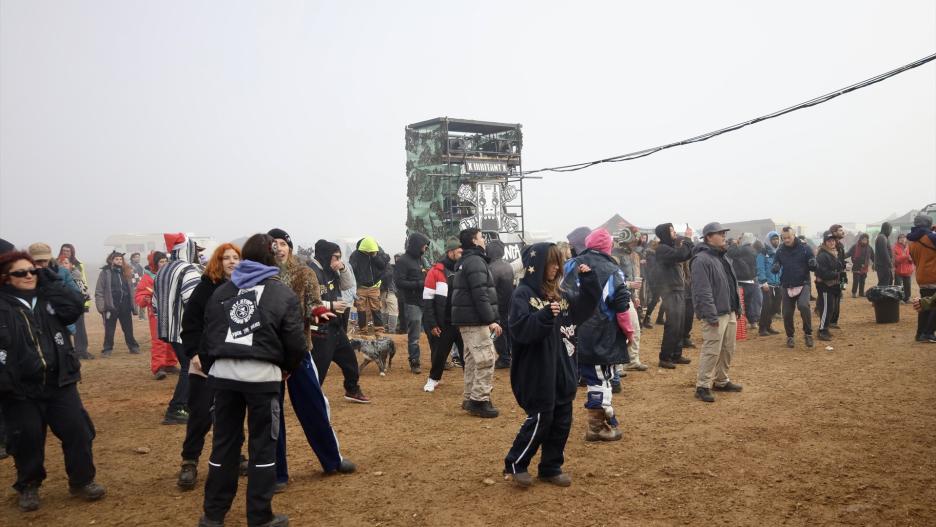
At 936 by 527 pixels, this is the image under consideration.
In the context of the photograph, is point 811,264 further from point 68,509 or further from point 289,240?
point 68,509

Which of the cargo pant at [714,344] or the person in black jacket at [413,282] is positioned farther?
the person in black jacket at [413,282]

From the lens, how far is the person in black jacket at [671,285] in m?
9.50

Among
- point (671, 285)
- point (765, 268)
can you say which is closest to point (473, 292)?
point (671, 285)

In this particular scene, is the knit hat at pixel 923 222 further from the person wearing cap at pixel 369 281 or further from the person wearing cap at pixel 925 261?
the person wearing cap at pixel 369 281

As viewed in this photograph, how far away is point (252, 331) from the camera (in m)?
3.91

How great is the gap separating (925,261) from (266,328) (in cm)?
1034

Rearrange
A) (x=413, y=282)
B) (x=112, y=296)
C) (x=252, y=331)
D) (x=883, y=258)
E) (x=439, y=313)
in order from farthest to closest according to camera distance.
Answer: (x=883, y=258)
(x=112, y=296)
(x=413, y=282)
(x=439, y=313)
(x=252, y=331)

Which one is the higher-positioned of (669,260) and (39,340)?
(669,260)

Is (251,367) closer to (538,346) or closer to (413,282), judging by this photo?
(538,346)

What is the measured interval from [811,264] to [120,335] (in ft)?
60.2

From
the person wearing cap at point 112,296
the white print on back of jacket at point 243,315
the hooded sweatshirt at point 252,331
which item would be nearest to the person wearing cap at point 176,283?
the hooded sweatshirt at point 252,331

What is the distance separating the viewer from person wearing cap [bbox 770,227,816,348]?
10.6 m

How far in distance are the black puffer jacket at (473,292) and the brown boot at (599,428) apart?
154 centimetres

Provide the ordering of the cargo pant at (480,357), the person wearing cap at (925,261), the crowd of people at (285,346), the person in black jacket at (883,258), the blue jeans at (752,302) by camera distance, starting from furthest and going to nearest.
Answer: the person in black jacket at (883,258)
the blue jeans at (752,302)
the person wearing cap at (925,261)
the cargo pant at (480,357)
the crowd of people at (285,346)
